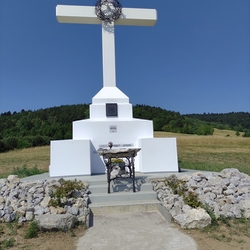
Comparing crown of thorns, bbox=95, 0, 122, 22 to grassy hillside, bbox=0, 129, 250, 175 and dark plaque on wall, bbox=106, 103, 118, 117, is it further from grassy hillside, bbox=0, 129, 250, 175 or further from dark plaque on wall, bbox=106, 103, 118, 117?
grassy hillside, bbox=0, 129, 250, 175

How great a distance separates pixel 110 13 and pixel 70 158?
6.32 metres

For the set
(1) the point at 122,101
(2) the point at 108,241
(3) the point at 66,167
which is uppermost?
(1) the point at 122,101

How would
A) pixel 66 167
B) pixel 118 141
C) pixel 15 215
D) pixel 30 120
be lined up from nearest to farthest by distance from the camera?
pixel 15 215 → pixel 66 167 → pixel 118 141 → pixel 30 120

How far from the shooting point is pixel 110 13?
412 inches

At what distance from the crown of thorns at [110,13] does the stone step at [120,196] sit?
741cm

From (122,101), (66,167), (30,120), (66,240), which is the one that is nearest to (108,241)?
(66,240)

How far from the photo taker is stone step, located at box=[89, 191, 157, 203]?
600 cm

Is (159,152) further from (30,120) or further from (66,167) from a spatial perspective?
(30,120)

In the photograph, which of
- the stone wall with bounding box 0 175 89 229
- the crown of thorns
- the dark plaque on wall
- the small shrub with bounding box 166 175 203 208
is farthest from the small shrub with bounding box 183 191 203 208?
the crown of thorns

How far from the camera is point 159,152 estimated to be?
8.59 meters

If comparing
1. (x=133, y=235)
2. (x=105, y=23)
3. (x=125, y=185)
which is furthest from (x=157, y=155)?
(x=105, y=23)

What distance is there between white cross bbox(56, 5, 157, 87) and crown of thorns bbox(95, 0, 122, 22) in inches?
6.2

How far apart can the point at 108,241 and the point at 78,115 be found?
169 feet

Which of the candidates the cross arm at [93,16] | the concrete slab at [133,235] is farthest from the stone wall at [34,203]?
the cross arm at [93,16]
